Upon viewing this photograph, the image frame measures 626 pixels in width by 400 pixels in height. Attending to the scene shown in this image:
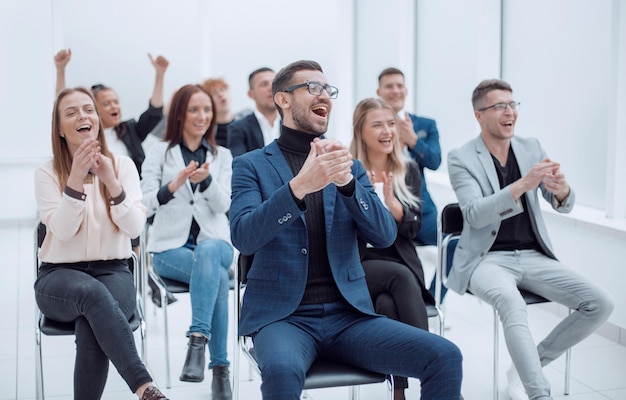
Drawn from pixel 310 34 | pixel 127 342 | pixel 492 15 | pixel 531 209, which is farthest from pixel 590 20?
pixel 310 34

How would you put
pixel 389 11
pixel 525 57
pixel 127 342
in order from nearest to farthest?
pixel 127 342 → pixel 525 57 → pixel 389 11

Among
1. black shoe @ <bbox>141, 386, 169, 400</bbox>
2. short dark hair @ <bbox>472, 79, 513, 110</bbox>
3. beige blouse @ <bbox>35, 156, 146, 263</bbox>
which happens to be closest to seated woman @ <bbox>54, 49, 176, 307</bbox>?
beige blouse @ <bbox>35, 156, 146, 263</bbox>

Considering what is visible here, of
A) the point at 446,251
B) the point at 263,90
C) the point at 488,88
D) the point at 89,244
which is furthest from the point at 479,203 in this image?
the point at 263,90

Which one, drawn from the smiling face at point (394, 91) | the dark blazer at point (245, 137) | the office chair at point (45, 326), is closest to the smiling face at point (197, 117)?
the dark blazer at point (245, 137)

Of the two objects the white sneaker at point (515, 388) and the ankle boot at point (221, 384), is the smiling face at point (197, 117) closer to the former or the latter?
the ankle boot at point (221, 384)

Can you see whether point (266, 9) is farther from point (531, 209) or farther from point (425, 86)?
point (531, 209)

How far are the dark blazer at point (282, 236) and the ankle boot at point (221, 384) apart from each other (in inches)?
35.4

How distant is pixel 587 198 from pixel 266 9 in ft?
15.7

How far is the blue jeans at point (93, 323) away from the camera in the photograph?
111 inches

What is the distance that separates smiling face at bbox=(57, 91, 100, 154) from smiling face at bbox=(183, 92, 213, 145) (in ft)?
2.61

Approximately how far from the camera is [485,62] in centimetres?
567

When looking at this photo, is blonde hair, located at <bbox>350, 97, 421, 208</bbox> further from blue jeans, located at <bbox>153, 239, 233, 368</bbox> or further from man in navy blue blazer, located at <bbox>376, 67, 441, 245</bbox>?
blue jeans, located at <bbox>153, 239, 233, 368</bbox>

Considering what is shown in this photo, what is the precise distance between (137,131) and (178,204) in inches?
62.0

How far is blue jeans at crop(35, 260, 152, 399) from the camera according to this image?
9.28ft
